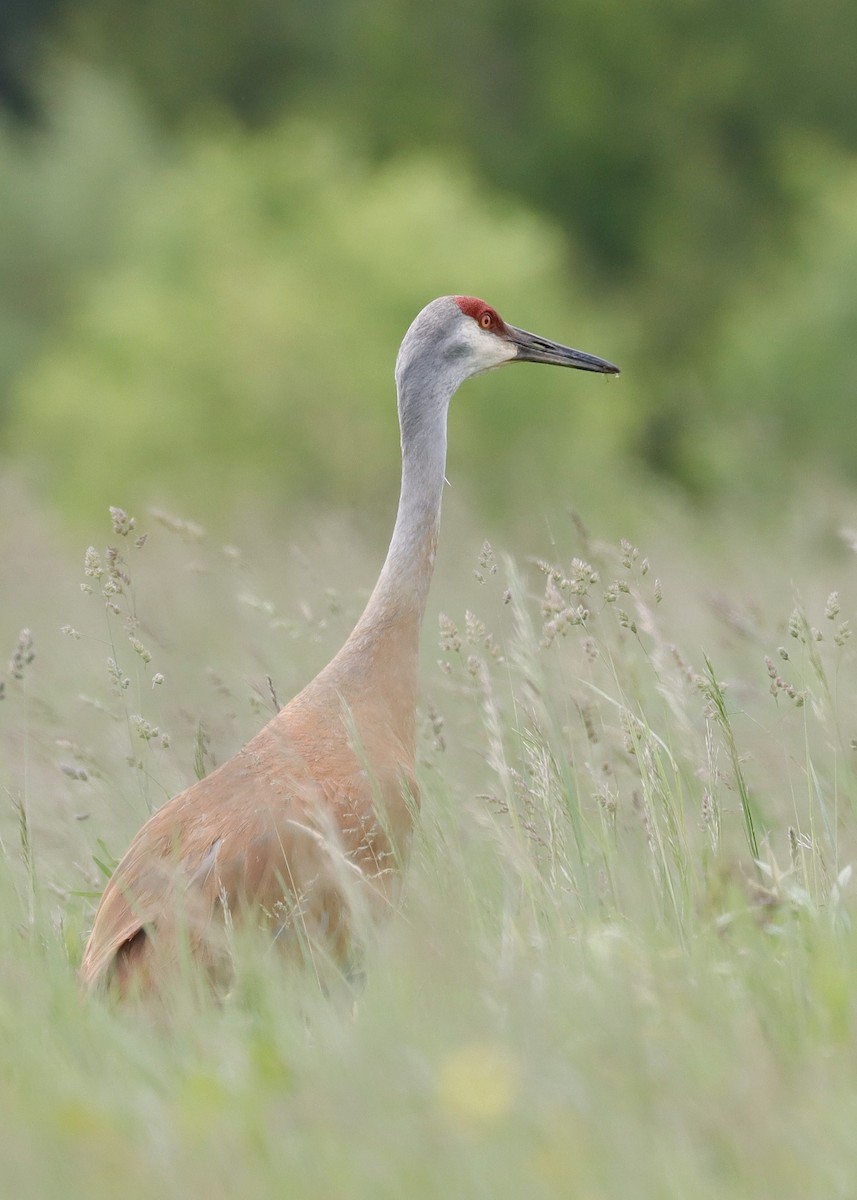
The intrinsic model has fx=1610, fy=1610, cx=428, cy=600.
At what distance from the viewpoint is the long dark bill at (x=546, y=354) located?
4.50m

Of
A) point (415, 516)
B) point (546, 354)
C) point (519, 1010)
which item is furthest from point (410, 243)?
point (519, 1010)

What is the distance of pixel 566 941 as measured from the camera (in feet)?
8.07

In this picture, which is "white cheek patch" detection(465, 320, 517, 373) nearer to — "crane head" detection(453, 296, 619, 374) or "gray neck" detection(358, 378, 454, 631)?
"crane head" detection(453, 296, 619, 374)

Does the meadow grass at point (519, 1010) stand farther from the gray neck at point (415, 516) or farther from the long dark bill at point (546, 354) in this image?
the long dark bill at point (546, 354)

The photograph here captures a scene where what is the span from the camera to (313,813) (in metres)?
3.19

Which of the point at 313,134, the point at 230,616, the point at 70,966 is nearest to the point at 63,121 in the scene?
the point at 313,134

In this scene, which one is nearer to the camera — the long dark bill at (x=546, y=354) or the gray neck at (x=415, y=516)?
the gray neck at (x=415, y=516)

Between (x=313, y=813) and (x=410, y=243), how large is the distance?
12.0m

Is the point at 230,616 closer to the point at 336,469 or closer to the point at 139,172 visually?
the point at 336,469

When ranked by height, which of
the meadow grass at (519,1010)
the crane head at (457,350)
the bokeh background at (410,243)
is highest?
the bokeh background at (410,243)

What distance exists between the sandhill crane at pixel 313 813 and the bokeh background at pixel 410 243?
414 centimetres

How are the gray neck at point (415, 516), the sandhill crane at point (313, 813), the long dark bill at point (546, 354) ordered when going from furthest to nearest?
1. the long dark bill at point (546, 354)
2. the gray neck at point (415, 516)
3. the sandhill crane at point (313, 813)

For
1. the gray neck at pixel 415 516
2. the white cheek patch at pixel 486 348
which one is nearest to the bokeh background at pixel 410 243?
the white cheek patch at pixel 486 348

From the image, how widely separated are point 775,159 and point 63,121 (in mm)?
10167
